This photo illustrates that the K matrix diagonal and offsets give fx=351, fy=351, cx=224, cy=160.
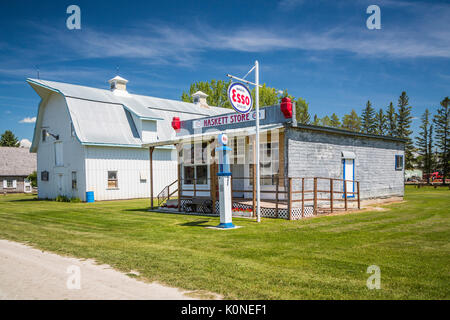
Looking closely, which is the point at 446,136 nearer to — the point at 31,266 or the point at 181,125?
the point at 181,125

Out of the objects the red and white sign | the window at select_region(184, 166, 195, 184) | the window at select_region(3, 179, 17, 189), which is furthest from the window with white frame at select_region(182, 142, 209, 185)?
the window at select_region(3, 179, 17, 189)

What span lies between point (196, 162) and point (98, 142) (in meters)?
9.92

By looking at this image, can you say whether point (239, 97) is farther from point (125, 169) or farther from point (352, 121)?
point (352, 121)

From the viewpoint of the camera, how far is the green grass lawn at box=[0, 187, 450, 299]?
5203 mm

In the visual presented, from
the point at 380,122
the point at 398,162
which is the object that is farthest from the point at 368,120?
the point at 398,162

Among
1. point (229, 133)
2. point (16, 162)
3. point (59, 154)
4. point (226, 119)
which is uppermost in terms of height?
point (226, 119)

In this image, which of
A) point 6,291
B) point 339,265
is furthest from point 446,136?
point 6,291

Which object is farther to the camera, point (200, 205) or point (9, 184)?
point (9, 184)

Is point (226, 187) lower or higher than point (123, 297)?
higher

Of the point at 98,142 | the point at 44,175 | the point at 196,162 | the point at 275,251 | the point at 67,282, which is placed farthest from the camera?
A: the point at 44,175

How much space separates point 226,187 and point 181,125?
1021 cm

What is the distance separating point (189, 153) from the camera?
733 inches

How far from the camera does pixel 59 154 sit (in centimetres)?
2769

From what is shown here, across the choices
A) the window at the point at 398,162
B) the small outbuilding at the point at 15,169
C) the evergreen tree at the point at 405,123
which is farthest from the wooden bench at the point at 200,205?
the evergreen tree at the point at 405,123
